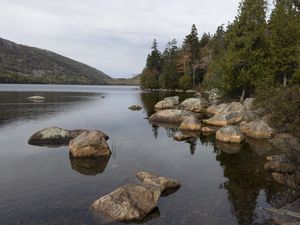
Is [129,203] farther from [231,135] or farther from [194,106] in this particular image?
[194,106]

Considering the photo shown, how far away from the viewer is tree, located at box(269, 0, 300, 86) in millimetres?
35688

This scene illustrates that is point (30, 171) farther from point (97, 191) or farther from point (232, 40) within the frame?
point (232, 40)

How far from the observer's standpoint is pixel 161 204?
11969mm

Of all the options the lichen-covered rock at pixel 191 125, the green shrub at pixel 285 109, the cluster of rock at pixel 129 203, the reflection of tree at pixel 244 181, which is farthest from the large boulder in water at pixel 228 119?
the cluster of rock at pixel 129 203

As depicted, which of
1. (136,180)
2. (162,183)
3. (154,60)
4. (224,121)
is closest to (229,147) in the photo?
(224,121)

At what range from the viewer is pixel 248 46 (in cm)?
3806

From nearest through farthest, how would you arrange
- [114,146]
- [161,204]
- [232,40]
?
1. [161,204]
2. [114,146]
3. [232,40]

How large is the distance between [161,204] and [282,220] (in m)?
4.41

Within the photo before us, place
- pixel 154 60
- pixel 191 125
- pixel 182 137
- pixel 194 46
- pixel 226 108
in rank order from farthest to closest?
1. pixel 154 60
2. pixel 194 46
3. pixel 226 108
4. pixel 191 125
5. pixel 182 137

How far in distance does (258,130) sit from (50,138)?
1677cm

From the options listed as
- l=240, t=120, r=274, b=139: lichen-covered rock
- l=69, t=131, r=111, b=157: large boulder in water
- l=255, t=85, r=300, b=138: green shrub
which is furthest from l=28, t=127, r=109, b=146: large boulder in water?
l=255, t=85, r=300, b=138: green shrub

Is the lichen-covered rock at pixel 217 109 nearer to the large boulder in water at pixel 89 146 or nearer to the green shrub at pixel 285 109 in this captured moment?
the green shrub at pixel 285 109

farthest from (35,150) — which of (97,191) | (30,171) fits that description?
(97,191)

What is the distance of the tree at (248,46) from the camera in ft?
124
